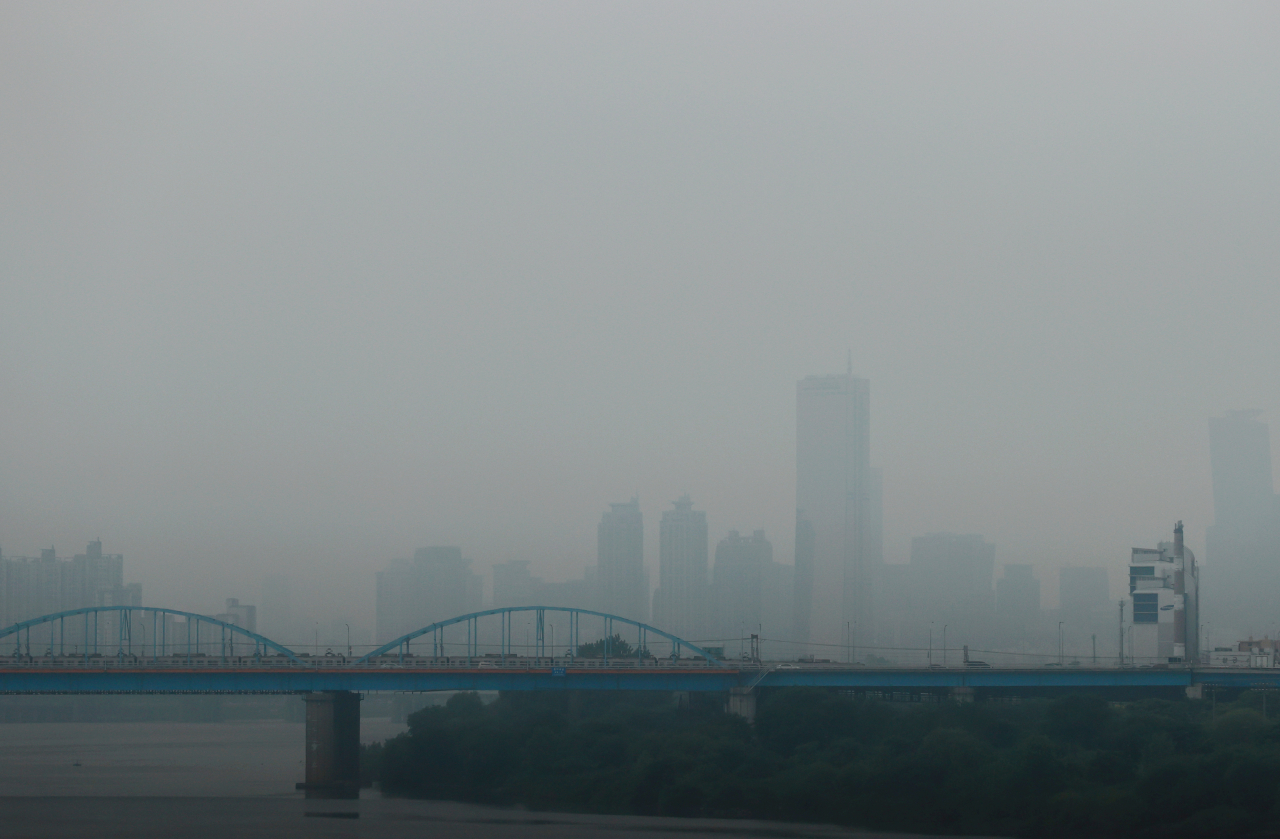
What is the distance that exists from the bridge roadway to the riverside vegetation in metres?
2.05

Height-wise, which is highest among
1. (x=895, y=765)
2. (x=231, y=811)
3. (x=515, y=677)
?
(x=515, y=677)

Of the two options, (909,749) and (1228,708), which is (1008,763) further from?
(1228,708)

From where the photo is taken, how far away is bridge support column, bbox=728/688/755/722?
87250mm

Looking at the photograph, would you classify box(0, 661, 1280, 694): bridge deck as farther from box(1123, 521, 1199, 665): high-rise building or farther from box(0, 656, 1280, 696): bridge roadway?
box(1123, 521, 1199, 665): high-rise building

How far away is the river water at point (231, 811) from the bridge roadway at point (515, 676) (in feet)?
19.1

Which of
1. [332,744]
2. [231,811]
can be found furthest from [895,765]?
[332,744]

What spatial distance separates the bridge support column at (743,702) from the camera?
8725 centimetres

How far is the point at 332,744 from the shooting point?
83.1 metres

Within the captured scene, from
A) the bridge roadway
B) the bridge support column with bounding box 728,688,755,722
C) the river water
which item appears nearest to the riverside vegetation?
the bridge support column with bounding box 728,688,755,722

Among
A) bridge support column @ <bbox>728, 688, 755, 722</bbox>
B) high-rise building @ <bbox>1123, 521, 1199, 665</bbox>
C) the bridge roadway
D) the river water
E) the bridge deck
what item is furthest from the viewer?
high-rise building @ <bbox>1123, 521, 1199, 665</bbox>

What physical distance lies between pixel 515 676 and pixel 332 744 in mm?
10637

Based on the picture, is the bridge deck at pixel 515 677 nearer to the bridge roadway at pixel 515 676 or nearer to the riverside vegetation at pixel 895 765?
the bridge roadway at pixel 515 676

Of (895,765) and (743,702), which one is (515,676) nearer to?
(743,702)

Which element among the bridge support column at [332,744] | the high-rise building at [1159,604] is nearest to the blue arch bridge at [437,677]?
the bridge support column at [332,744]
